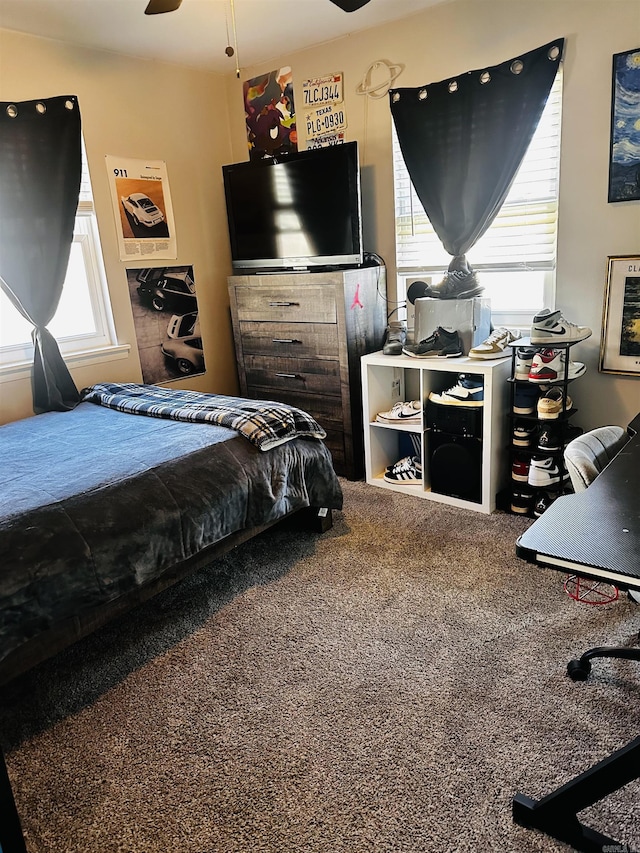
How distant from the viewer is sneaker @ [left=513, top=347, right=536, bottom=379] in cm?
276

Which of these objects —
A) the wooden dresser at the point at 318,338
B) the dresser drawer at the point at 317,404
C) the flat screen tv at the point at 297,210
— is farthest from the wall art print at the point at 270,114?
the dresser drawer at the point at 317,404

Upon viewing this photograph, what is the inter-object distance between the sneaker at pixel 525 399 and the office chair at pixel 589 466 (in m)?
0.89

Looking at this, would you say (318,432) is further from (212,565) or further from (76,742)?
(76,742)

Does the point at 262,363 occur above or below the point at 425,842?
above

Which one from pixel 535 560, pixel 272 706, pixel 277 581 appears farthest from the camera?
pixel 277 581

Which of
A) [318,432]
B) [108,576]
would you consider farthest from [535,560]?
[318,432]

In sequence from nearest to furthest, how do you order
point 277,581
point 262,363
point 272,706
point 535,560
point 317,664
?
point 535,560, point 272,706, point 317,664, point 277,581, point 262,363

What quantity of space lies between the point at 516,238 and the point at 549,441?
111cm

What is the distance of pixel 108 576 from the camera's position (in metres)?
1.87

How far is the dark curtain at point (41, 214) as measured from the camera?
9.66 ft

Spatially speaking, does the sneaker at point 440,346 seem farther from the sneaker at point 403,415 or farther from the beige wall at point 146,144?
the beige wall at point 146,144

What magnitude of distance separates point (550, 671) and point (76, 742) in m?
1.48

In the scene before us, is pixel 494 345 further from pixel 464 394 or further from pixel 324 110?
pixel 324 110

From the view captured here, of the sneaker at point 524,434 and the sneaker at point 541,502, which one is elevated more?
the sneaker at point 524,434
